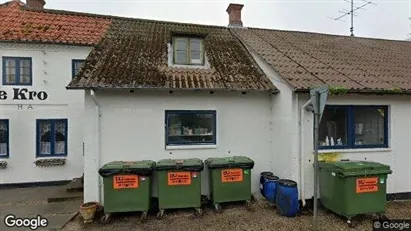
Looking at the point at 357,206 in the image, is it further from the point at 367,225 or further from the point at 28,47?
the point at 28,47

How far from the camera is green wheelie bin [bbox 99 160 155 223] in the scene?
18.9 feet

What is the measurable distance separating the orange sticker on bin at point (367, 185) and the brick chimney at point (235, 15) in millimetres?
9571

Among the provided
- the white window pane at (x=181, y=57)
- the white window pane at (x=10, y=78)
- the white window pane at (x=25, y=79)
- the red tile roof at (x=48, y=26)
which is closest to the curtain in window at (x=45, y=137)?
the white window pane at (x=25, y=79)

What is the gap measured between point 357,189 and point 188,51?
614 cm

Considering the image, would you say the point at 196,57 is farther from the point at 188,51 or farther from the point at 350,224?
the point at 350,224

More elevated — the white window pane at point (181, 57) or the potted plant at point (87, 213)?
the white window pane at point (181, 57)

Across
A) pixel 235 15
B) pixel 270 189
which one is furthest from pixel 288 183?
pixel 235 15

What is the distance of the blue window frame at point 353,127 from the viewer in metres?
6.91

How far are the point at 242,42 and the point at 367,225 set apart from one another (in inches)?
303

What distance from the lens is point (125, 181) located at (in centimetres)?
582

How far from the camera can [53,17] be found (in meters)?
10.4

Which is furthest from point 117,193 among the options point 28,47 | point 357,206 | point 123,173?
point 28,47

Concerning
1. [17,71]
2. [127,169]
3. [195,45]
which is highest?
[195,45]

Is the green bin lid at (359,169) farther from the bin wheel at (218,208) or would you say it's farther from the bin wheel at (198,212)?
the bin wheel at (198,212)
